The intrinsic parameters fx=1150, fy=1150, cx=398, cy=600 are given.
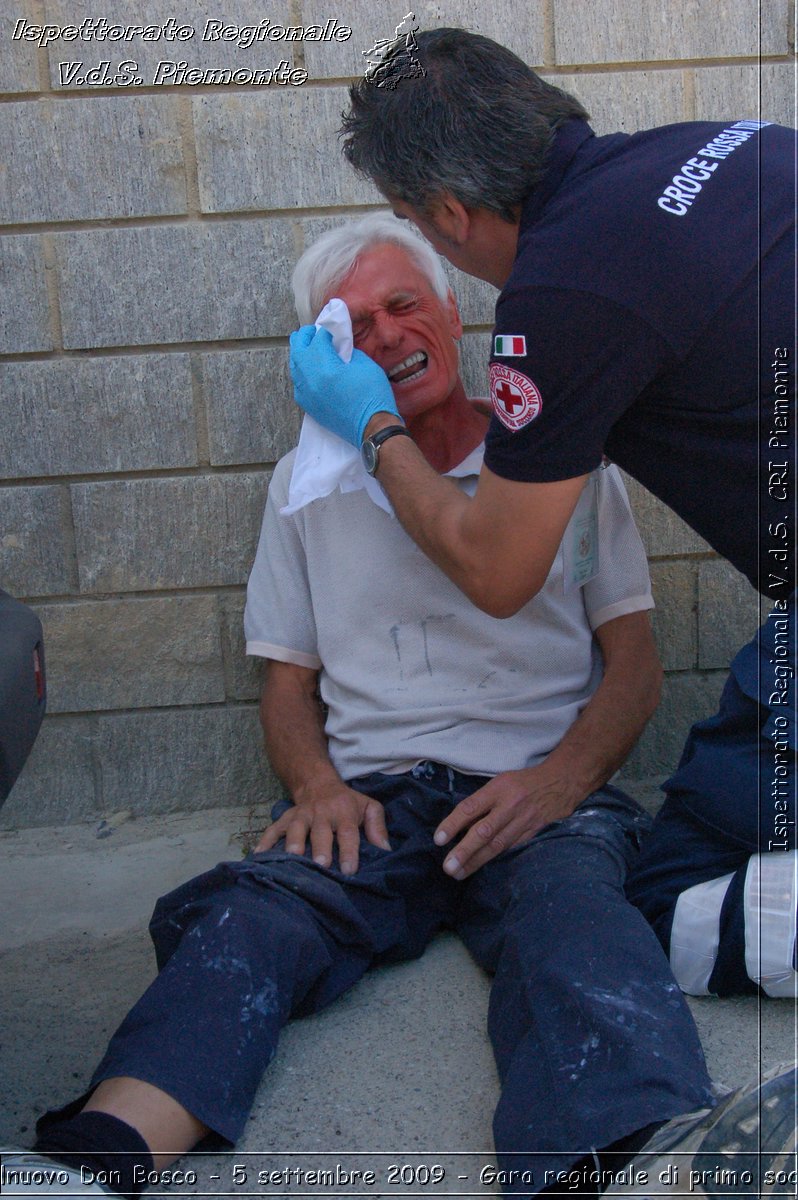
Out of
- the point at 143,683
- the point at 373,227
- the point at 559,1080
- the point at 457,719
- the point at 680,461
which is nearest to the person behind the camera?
the point at 559,1080

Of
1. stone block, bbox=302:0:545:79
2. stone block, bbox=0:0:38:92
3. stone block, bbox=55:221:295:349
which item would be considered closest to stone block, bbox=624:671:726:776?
stone block, bbox=55:221:295:349

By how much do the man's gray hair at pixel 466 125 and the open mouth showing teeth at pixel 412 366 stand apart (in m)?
0.54

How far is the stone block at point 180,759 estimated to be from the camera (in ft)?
8.89

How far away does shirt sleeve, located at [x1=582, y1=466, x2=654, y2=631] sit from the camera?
7.37 ft

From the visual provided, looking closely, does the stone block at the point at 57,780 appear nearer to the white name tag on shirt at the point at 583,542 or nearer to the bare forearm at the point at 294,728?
the bare forearm at the point at 294,728

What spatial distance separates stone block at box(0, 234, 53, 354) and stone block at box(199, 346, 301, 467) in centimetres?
36

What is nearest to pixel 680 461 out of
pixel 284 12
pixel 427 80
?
pixel 427 80

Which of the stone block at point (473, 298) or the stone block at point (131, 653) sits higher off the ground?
the stone block at point (473, 298)

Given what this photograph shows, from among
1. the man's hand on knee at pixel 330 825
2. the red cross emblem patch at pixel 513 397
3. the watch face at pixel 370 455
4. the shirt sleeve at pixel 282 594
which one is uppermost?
the red cross emblem patch at pixel 513 397

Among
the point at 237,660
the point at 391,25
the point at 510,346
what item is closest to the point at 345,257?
the point at 391,25

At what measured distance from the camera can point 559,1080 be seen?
150cm

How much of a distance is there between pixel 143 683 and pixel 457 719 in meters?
0.88

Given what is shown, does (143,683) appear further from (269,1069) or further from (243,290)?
(269,1069)

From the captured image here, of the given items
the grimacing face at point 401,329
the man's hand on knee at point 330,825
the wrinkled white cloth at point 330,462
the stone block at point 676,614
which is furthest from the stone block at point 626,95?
the man's hand on knee at point 330,825
